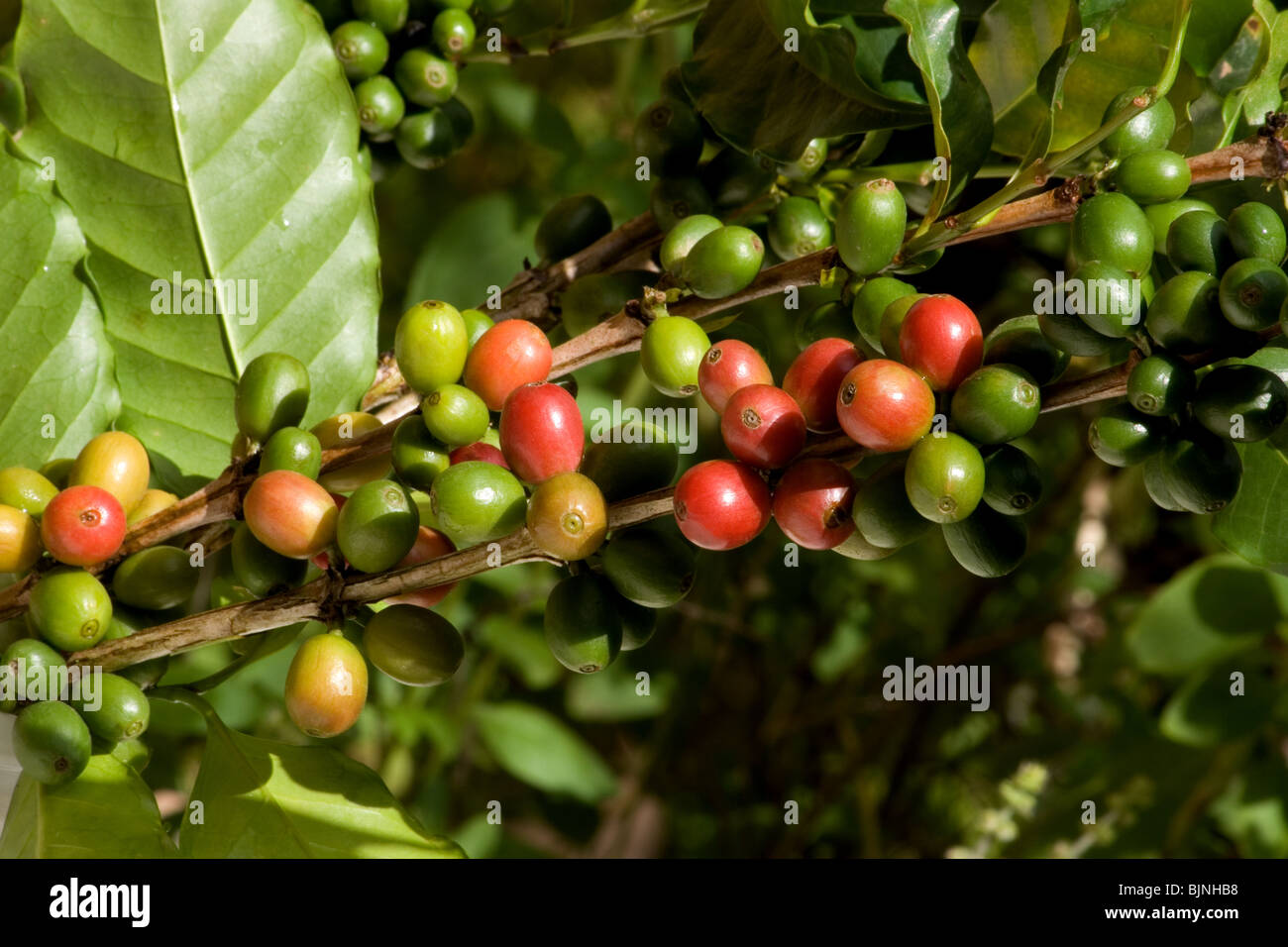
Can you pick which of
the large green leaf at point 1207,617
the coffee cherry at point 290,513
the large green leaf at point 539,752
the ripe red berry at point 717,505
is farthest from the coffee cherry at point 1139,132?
the large green leaf at point 539,752

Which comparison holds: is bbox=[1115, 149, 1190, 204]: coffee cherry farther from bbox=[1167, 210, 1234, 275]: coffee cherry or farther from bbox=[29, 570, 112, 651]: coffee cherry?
bbox=[29, 570, 112, 651]: coffee cherry

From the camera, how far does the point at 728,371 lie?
700 mm

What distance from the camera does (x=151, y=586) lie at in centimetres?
81

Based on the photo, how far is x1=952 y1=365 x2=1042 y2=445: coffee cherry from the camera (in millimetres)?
617

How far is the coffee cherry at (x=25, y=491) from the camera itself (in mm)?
817

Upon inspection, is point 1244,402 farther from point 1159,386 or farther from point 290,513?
point 290,513

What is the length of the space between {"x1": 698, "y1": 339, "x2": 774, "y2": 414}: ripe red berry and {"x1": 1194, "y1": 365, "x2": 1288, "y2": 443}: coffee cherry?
251 millimetres

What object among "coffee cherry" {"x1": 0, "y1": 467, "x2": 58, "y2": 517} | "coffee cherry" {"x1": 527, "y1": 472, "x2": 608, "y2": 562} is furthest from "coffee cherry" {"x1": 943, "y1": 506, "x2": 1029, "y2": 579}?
"coffee cherry" {"x1": 0, "y1": 467, "x2": 58, "y2": 517}

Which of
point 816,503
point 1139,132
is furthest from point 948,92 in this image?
point 816,503

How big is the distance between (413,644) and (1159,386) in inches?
18.8

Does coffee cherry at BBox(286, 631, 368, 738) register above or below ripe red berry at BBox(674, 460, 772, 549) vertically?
below

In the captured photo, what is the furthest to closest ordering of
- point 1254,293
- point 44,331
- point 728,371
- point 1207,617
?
point 1207,617 < point 44,331 < point 728,371 < point 1254,293
